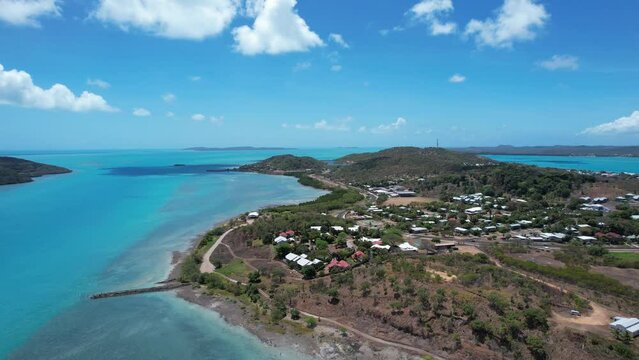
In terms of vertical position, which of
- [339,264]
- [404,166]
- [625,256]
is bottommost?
[625,256]

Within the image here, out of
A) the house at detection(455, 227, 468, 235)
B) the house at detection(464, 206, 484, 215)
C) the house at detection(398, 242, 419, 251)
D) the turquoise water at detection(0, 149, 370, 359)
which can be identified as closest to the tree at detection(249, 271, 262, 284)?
the turquoise water at detection(0, 149, 370, 359)

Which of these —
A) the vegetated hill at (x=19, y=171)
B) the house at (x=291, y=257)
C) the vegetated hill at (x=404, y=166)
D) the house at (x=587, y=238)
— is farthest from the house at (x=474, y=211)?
the vegetated hill at (x=19, y=171)

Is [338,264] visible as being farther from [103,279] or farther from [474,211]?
[474,211]

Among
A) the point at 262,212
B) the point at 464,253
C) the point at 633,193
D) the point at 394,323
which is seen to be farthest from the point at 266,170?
the point at 394,323

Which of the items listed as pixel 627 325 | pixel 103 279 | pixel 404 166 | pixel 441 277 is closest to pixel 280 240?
pixel 103 279

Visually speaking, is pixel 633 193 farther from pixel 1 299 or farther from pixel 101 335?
pixel 1 299

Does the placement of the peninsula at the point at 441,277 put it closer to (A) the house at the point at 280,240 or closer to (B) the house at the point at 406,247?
(B) the house at the point at 406,247
